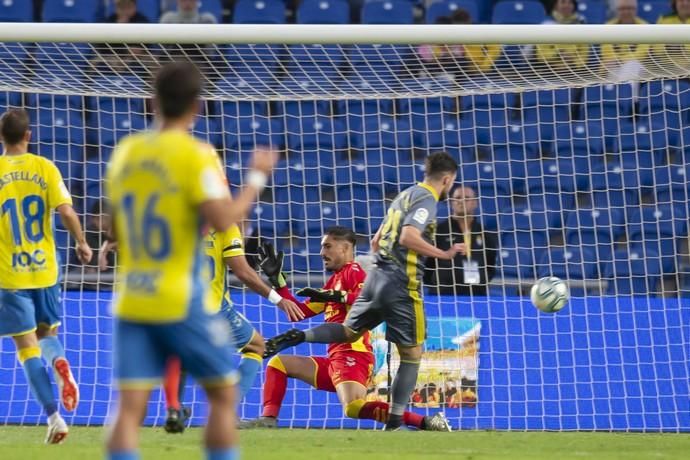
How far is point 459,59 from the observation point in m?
11.2

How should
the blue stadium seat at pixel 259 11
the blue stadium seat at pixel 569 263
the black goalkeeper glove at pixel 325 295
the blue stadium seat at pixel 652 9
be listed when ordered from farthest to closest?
1. the blue stadium seat at pixel 652 9
2. the blue stadium seat at pixel 259 11
3. the blue stadium seat at pixel 569 263
4. the black goalkeeper glove at pixel 325 295

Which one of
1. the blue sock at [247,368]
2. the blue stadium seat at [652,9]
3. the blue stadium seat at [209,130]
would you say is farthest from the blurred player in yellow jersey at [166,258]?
the blue stadium seat at [652,9]

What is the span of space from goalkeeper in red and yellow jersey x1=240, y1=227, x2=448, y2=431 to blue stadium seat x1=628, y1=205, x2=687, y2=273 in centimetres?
296

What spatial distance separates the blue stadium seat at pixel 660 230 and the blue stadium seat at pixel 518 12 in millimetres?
3710

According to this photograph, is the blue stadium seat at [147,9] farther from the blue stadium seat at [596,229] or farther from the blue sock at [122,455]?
the blue sock at [122,455]

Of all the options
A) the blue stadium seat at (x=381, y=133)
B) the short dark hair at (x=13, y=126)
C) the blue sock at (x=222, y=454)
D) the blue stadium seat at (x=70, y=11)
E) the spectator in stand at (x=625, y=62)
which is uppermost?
the blue stadium seat at (x=70, y=11)

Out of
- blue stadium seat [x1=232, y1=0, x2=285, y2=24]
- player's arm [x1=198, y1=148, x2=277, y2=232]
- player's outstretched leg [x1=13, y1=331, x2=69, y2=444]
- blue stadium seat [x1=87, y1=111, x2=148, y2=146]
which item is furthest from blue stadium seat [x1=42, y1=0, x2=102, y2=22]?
player's arm [x1=198, y1=148, x2=277, y2=232]

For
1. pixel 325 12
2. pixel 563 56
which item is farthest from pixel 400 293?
pixel 325 12

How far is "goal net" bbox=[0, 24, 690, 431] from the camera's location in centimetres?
1041

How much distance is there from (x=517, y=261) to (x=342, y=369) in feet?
8.26

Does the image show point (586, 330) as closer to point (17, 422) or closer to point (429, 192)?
point (429, 192)

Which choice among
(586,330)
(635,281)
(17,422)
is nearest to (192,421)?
(17,422)

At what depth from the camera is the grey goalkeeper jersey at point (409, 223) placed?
9.02 meters

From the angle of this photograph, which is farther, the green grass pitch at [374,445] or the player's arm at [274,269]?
the player's arm at [274,269]
